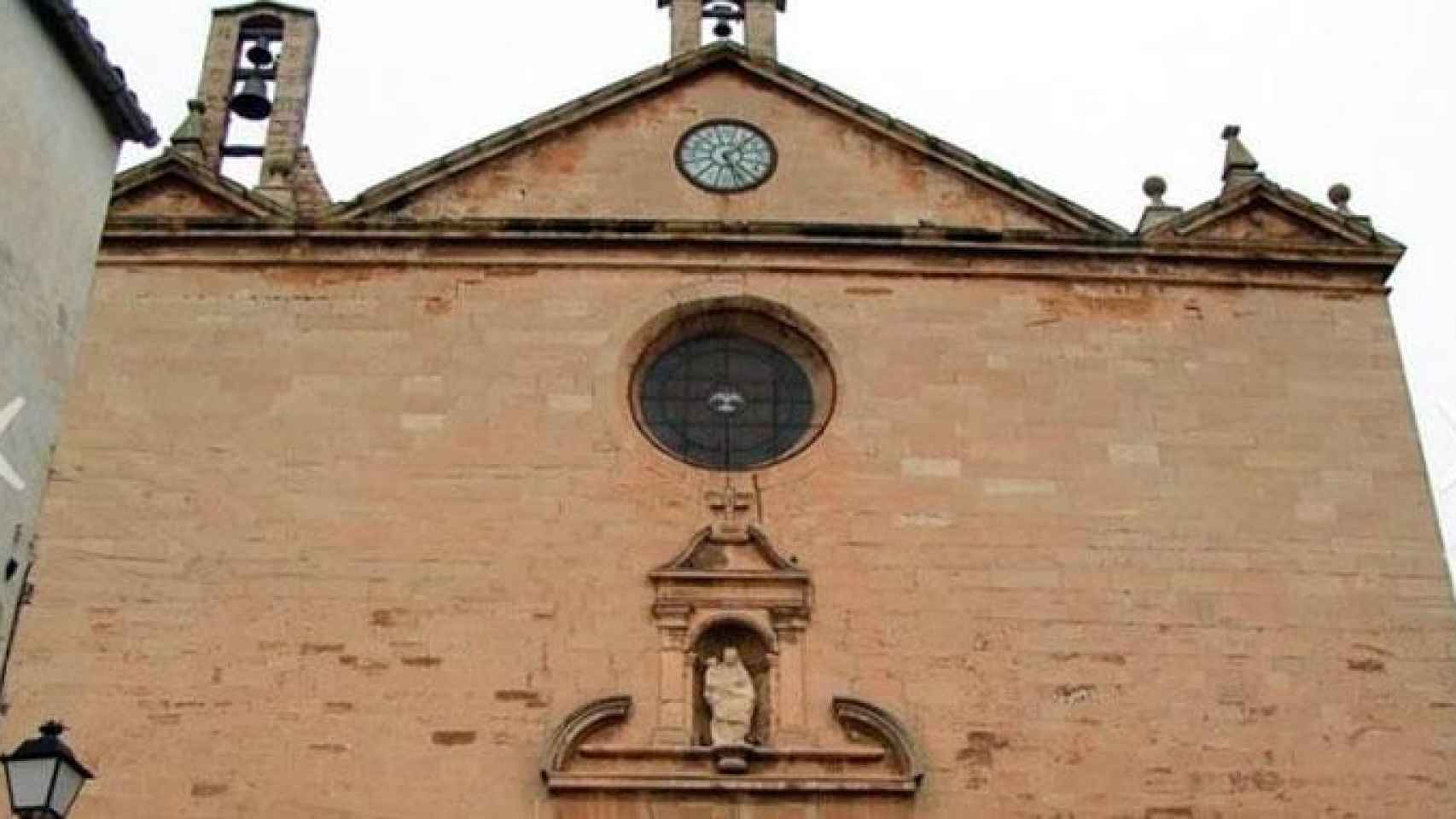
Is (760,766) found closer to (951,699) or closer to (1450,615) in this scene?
(951,699)

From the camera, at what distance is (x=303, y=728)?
10773 millimetres

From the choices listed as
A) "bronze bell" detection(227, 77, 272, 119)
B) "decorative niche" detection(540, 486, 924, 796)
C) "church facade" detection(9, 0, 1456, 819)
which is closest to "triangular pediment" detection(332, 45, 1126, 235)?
"church facade" detection(9, 0, 1456, 819)

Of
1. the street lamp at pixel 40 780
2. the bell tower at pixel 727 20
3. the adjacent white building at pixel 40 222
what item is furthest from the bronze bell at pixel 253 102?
the street lamp at pixel 40 780

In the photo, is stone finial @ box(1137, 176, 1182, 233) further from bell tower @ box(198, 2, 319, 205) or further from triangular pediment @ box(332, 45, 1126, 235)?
bell tower @ box(198, 2, 319, 205)

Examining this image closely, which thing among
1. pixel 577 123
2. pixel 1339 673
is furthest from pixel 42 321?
pixel 1339 673

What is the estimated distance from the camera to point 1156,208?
43.3ft

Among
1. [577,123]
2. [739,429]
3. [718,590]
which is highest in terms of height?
[577,123]

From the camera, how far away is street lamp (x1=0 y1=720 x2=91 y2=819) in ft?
19.5

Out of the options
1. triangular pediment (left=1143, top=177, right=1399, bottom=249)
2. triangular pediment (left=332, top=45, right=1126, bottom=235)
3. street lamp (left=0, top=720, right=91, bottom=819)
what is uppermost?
triangular pediment (left=332, top=45, right=1126, bottom=235)

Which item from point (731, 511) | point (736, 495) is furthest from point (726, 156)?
point (731, 511)

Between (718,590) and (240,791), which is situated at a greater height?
(718,590)

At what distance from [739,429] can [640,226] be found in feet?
5.39

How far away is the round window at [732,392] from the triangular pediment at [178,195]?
2.93 m

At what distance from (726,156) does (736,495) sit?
302cm
